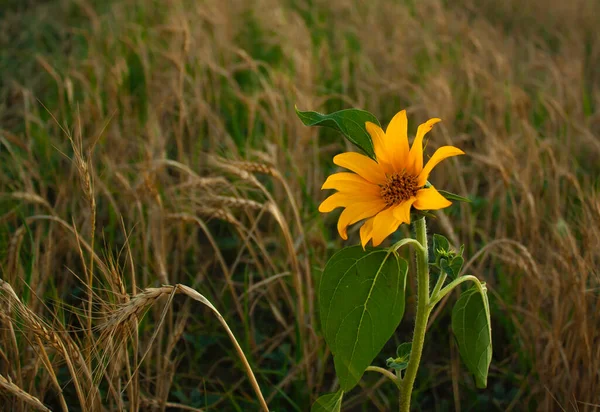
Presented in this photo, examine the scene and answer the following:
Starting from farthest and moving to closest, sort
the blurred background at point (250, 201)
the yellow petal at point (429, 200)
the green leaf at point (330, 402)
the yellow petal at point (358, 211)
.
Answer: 1. the blurred background at point (250, 201)
2. the green leaf at point (330, 402)
3. the yellow petal at point (358, 211)
4. the yellow petal at point (429, 200)

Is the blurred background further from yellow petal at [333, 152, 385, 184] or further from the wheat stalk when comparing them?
yellow petal at [333, 152, 385, 184]

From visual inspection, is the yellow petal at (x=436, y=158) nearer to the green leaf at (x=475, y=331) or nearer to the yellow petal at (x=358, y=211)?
the yellow petal at (x=358, y=211)

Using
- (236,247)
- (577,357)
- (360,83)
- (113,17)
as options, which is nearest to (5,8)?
(113,17)

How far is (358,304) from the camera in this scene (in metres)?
1.16

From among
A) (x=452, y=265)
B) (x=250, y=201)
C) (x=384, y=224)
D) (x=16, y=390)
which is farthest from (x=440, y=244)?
(x=16, y=390)

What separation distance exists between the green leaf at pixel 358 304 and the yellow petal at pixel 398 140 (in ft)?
0.53

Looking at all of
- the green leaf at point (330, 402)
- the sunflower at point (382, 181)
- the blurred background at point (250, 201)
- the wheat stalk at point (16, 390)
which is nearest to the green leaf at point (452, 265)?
the sunflower at point (382, 181)

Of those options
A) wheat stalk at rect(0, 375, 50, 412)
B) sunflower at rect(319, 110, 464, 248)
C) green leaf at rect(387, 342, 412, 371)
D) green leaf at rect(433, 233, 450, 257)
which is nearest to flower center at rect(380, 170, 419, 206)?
sunflower at rect(319, 110, 464, 248)

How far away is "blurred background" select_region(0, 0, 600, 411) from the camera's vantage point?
171cm

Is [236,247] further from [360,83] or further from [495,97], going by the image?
[495,97]

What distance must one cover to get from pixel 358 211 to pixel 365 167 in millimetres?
95

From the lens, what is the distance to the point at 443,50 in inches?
162

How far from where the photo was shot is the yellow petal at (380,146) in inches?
46.2

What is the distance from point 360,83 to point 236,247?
124cm
